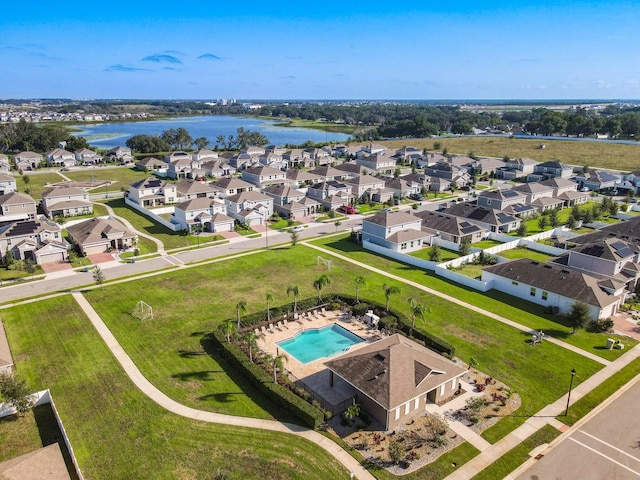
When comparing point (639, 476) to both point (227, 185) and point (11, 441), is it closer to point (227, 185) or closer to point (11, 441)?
point (11, 441)

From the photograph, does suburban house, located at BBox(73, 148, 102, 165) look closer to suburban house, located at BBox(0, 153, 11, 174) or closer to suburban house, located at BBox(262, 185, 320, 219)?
suburban house, located at BBox(0, 153, 11, 174)

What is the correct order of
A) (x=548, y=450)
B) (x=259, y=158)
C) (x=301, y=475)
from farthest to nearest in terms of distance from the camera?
(x=259, y=158), (x=548, y=450), (x=301, y=475)

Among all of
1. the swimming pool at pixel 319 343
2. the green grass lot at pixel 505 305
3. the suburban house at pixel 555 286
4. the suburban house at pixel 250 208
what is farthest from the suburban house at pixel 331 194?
the swimming pool at pixel 319 343

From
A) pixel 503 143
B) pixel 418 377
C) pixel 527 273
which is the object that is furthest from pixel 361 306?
pixel 503 143

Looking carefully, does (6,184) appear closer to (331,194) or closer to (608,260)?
(331,194)

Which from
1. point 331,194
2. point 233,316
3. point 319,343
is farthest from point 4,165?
point 319,343

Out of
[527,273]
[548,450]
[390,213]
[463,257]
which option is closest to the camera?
[548,450]

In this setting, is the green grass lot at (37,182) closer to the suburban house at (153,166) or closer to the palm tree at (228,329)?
the suburban house at (153,166)
